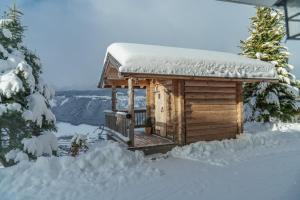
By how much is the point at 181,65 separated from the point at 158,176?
481 centimetres

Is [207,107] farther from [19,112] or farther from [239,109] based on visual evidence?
[19,112]

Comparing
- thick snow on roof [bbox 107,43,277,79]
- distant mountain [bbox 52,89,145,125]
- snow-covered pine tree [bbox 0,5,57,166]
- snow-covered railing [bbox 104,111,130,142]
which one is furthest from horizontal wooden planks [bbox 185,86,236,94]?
distant mountain [bbox 52,89,145,125]

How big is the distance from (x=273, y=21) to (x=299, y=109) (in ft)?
22.1

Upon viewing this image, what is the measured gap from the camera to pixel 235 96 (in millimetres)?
12602

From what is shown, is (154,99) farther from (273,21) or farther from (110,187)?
(273,21)

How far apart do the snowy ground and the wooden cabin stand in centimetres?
149

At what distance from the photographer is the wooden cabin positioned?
9742 millimetres

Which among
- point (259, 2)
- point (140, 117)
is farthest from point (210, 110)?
point (259, 2)

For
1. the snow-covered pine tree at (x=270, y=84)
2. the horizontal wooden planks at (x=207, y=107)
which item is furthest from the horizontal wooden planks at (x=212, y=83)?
the snow-covered pine tree at (x=270, y=84)

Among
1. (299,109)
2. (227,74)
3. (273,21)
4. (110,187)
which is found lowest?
(110,187)

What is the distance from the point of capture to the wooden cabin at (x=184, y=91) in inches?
384

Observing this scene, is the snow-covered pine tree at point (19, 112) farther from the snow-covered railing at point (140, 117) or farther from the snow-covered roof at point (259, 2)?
the snow-covered roof at point (259, 2)

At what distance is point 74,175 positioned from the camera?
693 centimetres

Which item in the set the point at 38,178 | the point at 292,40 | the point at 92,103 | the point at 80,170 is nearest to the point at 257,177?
the point at 292,40
